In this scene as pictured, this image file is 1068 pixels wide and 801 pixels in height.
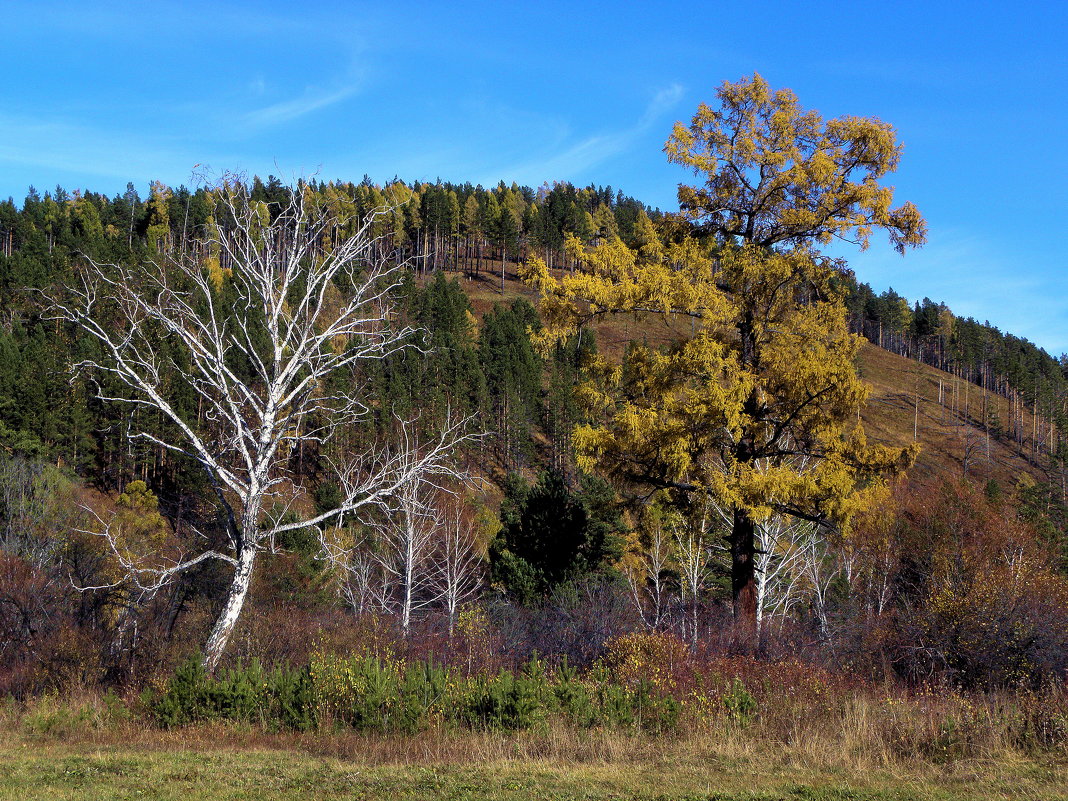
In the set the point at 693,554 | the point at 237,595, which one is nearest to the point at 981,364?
the point at 693,554

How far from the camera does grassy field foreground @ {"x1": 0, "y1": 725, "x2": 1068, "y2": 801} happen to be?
6.59m

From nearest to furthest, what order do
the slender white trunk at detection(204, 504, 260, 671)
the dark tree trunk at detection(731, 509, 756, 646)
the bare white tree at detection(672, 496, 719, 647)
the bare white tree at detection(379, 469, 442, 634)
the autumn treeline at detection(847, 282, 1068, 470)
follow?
the slender white trunk at detection(204, 504, 260, 671) < the dark tree trunk at detection(731, 509, 756, 646) < the bare white tree at detection(672, 496, 719, 647) < the bare white tree at detection(379, 469, 442, 634) < the autumn treeline at detection(847, 282, 1068, 470)

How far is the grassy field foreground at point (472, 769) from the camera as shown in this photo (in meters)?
6.59

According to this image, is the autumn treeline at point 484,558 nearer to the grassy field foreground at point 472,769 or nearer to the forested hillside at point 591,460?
the forested hillside at point 591,460

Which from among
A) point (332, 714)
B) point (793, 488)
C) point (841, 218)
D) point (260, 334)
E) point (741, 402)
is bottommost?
point (332, 714)

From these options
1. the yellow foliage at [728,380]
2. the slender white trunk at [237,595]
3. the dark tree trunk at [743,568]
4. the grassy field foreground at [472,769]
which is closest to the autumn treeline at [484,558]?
the dark tree trunk at [743,568]

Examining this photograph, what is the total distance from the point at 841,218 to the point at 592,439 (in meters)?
5.85

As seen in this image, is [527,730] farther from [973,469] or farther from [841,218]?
[973,469]

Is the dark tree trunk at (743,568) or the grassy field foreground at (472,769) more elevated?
the dark tree trunk at (743,568)

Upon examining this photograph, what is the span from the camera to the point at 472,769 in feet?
24.2

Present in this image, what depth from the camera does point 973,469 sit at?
286 ft

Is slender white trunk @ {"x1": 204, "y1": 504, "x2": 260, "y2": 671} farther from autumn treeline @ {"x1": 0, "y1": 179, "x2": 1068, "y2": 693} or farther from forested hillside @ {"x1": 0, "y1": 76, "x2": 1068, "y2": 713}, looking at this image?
autumn treeline @ {"x1": 0, "y1": 179, "x2": 1068, "y2": 693}

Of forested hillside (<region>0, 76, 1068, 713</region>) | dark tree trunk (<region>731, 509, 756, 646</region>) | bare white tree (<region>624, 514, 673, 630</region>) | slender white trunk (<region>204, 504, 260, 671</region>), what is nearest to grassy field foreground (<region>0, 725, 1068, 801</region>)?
forested hillside (<region>0, 76, 1068, 713</region>)

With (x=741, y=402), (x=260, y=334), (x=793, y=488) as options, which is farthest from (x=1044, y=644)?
(x=260, y=334)
